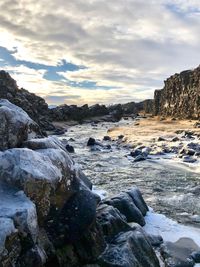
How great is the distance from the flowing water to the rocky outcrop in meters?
3.89

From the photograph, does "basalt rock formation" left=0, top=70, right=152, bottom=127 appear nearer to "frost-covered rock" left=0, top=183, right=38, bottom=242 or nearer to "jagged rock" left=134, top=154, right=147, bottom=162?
"jagged rock" left=134, top=154, right=147, bottom=162

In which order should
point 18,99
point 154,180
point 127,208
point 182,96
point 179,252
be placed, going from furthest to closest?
point 182,96 → point 18,99 → point 154,180 → point 127,208 → point 179,252

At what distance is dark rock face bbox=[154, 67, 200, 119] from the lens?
214 feet

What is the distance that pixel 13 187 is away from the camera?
22.1 ft

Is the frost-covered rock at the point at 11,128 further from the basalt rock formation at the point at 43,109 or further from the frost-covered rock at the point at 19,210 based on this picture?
the basalt rock formation at the point at 43,109

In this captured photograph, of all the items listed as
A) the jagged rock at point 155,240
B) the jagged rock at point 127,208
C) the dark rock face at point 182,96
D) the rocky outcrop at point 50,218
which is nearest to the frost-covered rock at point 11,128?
the rocky outcrop at point 50,218

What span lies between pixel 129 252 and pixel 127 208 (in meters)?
2.78

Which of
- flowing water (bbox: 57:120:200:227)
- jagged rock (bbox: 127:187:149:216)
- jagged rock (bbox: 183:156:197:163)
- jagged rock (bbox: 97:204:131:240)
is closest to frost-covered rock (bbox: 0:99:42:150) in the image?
jagged rock (bbox: 97:204:131:240)

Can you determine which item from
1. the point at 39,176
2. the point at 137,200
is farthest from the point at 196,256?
the point at 39,176

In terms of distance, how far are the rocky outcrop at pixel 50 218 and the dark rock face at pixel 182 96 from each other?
55485 millimetres

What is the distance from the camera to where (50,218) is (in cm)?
754

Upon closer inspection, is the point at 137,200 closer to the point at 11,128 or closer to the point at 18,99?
the point at 11,128

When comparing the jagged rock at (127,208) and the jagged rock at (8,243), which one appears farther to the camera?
the jagged rock at (127,208)

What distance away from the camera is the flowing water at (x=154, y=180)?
13180 mm
